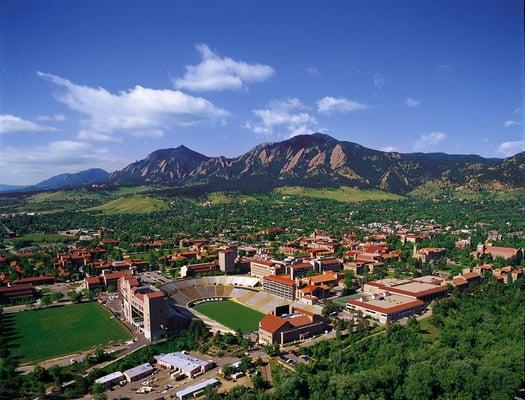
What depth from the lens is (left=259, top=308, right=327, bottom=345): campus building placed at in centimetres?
1316

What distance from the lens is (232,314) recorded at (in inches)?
646

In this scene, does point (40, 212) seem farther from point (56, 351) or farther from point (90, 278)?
point (56, 351)

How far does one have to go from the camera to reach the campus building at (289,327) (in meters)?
13.2

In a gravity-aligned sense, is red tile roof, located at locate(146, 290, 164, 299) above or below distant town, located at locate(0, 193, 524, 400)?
above

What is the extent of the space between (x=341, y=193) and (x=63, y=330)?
166 ft

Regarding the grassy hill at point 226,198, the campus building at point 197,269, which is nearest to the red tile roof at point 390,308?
the campus building at point 197,269

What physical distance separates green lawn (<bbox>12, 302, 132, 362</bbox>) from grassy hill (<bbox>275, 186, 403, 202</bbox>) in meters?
44.9

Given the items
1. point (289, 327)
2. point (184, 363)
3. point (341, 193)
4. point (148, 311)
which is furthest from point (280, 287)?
point (341, 193)

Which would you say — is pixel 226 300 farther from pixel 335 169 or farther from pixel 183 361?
pixel 335 169

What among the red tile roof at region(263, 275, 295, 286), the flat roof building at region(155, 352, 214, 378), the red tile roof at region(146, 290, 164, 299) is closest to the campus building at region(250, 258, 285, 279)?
the red tile roof at region(263, 275, 295, 286)

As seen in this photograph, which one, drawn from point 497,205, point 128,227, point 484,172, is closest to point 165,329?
point 128,227

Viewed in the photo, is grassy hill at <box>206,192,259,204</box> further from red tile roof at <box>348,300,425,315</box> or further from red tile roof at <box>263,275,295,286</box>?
red tile roof at <box>348,300,425,315</box>

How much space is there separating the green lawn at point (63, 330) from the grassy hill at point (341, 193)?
44854mm

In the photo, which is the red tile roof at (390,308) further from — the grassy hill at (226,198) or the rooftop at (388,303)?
the grassy hill at (226,198)
